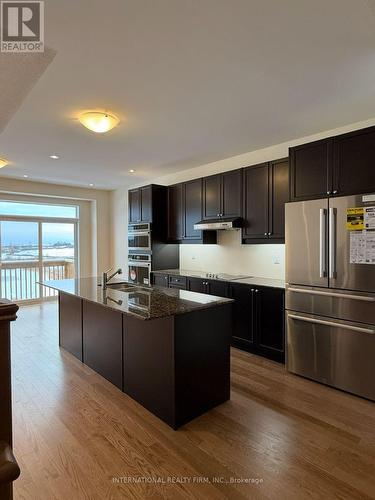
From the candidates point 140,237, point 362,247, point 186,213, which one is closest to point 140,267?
point 140,237

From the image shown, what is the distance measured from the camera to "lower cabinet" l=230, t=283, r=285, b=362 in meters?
3.42

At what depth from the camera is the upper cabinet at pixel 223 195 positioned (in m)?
4.20

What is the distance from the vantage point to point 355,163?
2.75 metres

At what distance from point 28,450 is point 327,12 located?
3.38 metres

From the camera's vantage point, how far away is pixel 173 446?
6.72 ft

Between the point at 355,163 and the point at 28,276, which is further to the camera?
the point at 28,276

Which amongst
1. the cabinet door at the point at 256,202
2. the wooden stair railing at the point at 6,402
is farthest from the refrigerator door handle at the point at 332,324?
the wooden stair railing at the point at 6,402

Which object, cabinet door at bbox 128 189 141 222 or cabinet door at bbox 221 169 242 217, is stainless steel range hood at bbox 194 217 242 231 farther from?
cabinet door at bbox 128 189 141 222

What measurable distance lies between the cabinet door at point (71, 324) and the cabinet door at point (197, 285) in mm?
1660

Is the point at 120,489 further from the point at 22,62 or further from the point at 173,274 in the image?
the point at 173,274

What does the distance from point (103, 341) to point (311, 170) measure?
9.31 feet

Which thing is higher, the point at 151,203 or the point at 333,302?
the point at 151,203

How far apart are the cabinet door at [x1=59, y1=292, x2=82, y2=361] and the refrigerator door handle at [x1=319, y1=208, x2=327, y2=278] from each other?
2.75 meters

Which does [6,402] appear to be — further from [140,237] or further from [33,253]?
[33,253]
